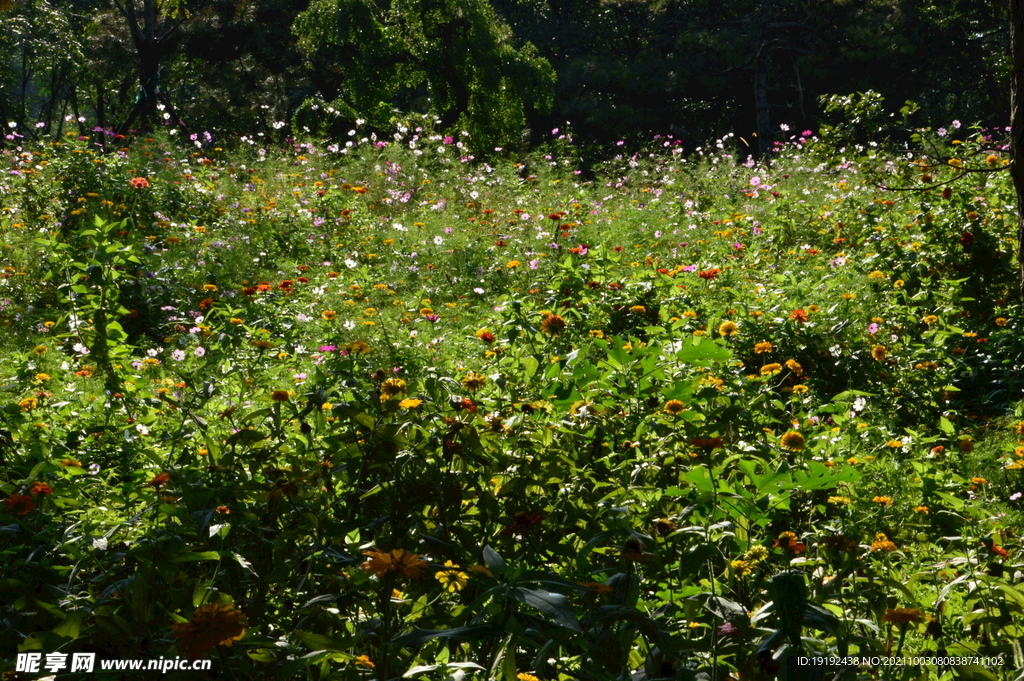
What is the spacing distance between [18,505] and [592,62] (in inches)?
744

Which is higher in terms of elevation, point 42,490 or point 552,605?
point 42,490

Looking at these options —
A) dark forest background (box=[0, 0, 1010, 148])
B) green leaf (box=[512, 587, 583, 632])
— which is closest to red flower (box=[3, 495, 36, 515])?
green leaf (box=[512, 587, 583, 632])

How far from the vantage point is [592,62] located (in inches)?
763

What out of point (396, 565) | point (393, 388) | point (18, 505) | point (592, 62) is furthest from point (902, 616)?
point (592, 62)

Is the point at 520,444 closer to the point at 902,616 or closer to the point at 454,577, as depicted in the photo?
the point at 454,577

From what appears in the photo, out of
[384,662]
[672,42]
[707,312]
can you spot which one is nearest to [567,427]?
[384,662]

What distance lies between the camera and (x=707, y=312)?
4.31m

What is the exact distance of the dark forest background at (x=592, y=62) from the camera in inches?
616

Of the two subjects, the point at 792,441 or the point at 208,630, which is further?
the point at 792,441

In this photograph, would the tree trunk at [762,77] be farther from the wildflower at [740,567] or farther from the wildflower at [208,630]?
the wildflower at [208,630]

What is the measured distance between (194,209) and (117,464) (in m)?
4.79

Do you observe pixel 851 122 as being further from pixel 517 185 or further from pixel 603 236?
pixel 517 185

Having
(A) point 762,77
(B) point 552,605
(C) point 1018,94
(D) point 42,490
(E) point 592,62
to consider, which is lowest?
(B) point 552,605

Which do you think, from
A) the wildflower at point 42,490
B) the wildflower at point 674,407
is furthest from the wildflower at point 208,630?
the wildflower at point 674,407
